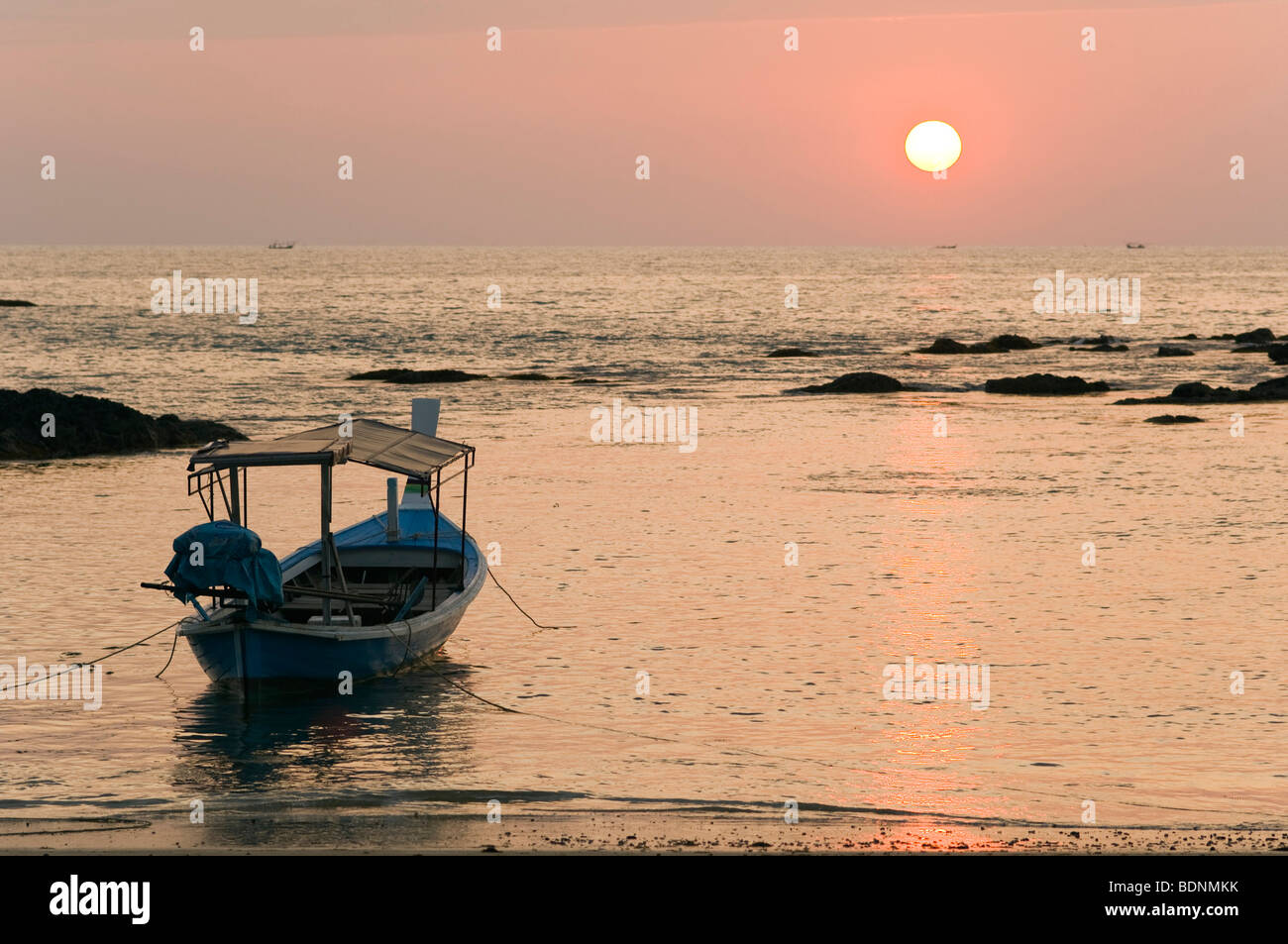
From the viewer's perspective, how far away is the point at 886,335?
355 ft

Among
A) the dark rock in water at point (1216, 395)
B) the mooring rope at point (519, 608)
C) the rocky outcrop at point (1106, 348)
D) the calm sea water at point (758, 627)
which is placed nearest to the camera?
the calm sea water at point (758, 627)

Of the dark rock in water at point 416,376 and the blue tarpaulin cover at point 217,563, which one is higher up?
the dark rock in water at point 416,376

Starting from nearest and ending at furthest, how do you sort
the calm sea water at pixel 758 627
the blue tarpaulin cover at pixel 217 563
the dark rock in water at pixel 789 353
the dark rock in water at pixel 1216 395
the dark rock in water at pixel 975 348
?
1. the calm sea water at pixel 758 627
2. the blue tarpaulin cover at pixel 217 563
3. the dark rock in water at pixel 1216 395
4. the dark rock in water at pixel 789 353
5. the dark rock in water at pixel 975 348

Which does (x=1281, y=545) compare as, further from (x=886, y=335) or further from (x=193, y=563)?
(x=886, y=335)

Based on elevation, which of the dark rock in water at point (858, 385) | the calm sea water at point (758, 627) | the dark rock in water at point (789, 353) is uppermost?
the dark rock in water at point (789, 353)

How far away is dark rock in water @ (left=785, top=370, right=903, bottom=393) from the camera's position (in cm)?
6406

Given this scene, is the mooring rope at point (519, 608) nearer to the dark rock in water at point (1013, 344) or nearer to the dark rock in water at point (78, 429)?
the dark rock in water at point (78, 429)

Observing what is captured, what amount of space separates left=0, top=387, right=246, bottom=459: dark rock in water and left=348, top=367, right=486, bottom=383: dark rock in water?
23752mm

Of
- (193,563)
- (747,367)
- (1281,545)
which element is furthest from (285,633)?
(747,367)

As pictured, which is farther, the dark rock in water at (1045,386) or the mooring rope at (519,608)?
the dark rock in water at (1045,386)

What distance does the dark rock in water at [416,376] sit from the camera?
69.4 m

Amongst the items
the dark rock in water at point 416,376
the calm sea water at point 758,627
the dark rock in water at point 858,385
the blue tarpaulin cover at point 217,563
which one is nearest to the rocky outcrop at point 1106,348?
the dark rock in water at point 858,385

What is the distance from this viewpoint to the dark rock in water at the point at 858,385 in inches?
Result: 2522

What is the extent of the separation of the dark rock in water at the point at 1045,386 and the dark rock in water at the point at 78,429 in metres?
35.8
